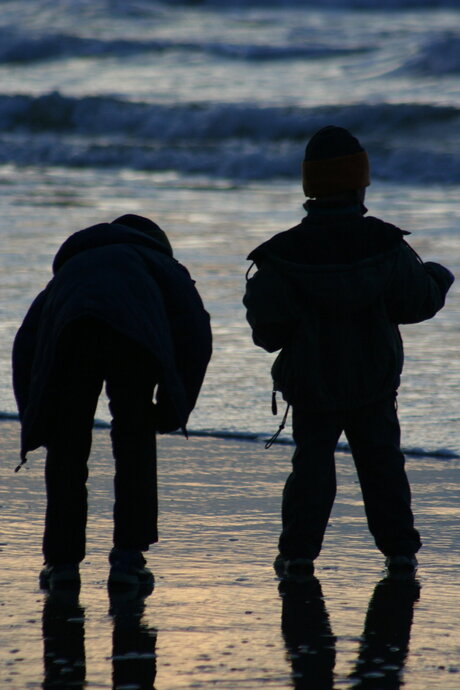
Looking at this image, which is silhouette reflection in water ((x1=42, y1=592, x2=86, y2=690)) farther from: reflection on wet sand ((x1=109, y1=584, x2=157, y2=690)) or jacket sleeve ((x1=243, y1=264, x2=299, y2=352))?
jacket sleeve ((x1=243, y1=264, x2=299, y2=352))

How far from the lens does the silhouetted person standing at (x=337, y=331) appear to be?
365 centimetres

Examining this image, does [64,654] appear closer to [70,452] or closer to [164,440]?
[70,452]

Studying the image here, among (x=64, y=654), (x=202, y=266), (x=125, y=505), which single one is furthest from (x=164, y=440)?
(x=202, y=266)

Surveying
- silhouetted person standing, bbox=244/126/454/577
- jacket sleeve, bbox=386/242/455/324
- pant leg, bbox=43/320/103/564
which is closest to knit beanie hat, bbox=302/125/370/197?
silhouetted person standing, bbox=244/126/454/577

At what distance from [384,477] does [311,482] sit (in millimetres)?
221

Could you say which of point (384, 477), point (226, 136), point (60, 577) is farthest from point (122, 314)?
point (226, 136)

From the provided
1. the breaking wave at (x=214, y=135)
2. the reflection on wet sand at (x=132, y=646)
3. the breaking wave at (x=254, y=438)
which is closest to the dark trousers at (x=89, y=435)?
the reflection on wet sand at (x=132, y=646)

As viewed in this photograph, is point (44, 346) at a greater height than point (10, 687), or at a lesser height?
greater

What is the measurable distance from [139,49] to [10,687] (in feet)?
104

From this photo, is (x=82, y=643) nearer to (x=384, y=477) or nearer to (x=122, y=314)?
(x=122, y=314)

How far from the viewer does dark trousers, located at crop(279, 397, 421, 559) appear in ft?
12.4

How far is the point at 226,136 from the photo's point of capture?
2222 cm

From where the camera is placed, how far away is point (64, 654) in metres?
3.06

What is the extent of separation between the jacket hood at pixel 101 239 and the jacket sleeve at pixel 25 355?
0.13 m
